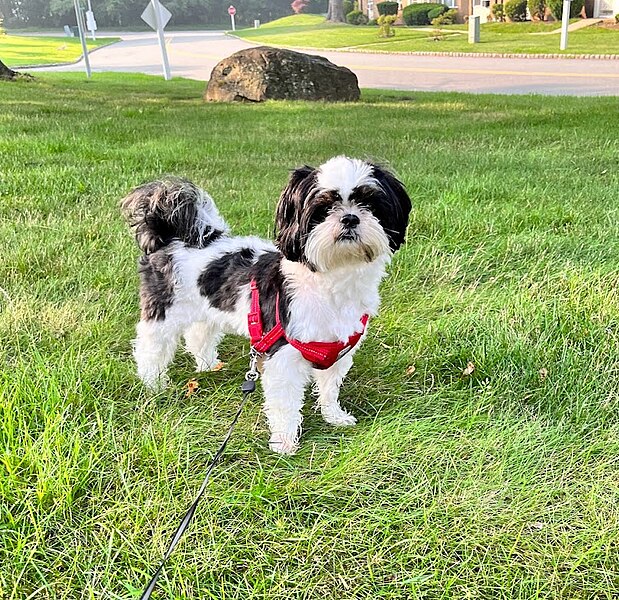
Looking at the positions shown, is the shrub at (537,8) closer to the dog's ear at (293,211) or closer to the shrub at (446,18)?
the shrub at (446,18)

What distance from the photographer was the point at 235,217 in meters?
5.14

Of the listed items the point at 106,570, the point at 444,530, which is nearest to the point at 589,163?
the point at 444,530

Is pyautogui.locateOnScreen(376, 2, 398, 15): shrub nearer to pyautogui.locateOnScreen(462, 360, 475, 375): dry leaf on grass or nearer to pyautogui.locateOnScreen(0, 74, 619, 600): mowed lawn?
pyautogui.locateOnScreen(0, 74, 619, 600): mowed lawn

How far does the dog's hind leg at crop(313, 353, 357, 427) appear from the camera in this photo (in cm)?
284

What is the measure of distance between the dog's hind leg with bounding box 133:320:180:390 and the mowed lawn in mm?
124

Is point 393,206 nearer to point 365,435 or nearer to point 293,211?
point 293,211

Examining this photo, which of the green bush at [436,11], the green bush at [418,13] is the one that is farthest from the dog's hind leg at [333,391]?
the green bush at [418,13]

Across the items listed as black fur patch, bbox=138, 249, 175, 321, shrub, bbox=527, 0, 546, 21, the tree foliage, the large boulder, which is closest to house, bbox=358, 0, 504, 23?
shrub, bbox=527, 0, 546, 21

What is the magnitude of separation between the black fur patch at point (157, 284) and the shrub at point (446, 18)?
44.4 metres

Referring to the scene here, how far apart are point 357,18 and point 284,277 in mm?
54507

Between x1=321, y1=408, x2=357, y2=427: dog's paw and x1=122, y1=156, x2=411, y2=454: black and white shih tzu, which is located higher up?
x1=122, y1=156, x2=411, y2=454: black and white shih tzu

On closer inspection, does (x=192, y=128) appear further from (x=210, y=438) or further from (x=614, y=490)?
(x=614, y=490)

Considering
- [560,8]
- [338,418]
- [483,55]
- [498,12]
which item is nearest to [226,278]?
[338,418]

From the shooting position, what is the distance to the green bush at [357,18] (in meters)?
50.9
